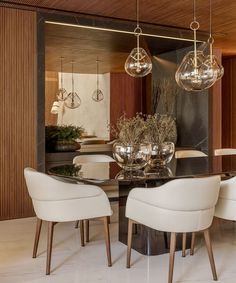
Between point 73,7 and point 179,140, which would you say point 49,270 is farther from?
point 179,140

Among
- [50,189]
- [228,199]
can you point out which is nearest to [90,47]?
[50,189]

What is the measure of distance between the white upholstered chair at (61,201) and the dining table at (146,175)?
0.39 ft

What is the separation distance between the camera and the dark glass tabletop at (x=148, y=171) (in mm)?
3080

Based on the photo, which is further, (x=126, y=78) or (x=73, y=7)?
(x=126, y=78)

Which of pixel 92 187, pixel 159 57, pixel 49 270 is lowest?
pixel 49 270

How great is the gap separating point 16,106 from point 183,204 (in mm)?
2762

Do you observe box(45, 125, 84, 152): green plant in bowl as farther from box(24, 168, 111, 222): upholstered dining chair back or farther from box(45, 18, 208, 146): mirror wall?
box(24, 168, 111, 222): upholstered dining chair back

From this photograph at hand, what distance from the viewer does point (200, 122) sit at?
21.0 feet

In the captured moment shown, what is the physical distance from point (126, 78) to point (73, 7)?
2658 mm

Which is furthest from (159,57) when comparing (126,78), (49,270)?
(49,270)

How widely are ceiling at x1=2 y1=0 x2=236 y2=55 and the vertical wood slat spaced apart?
1.03 ft

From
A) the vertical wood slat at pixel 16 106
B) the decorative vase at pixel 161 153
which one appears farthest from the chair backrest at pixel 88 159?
the decorative vase at pixel 161 153

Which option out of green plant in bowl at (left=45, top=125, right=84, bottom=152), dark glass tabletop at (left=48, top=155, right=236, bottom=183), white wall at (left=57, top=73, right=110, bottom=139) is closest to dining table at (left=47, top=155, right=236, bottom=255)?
dark glass tabletop at (left=48, top=155, right=236, bottom=183)

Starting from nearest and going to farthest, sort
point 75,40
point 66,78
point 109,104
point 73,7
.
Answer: point 73,7, point 75,40, point 66,78, point 109,104
